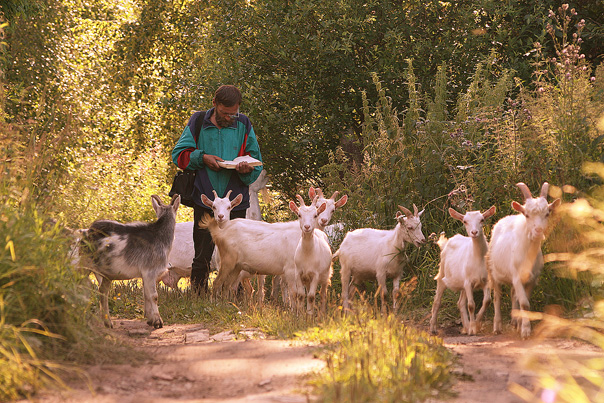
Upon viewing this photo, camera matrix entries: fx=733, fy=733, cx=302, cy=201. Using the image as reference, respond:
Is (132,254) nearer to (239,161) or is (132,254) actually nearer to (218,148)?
(239,161)

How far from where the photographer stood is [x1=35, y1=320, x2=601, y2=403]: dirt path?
4297mm

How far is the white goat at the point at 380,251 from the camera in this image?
8578 mm

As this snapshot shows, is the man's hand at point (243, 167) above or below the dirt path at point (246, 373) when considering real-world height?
above

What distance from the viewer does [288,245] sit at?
360 inches

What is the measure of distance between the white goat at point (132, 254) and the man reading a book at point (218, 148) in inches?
56.0

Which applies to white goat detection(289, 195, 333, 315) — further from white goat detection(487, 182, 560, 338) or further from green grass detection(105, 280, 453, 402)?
white goat detection(487, 182, 560, 338)

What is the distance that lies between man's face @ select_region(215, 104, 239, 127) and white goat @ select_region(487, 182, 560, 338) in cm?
357

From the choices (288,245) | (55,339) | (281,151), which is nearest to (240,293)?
(288,245)

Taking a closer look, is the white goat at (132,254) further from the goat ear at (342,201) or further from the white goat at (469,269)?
the white goat at (469,269)

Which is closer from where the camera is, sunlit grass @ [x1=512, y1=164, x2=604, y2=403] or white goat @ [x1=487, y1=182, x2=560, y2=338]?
sunlit grass @ [x1=512, y1=164, x2=604, y2=403]

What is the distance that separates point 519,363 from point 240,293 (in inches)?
221

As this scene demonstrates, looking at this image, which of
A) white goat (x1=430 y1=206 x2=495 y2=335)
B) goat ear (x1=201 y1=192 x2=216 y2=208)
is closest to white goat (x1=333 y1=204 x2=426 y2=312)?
white goat (x1=430 y1=206 x2=495 y2=335)

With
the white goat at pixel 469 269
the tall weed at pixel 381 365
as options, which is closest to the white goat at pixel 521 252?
the white goat at pixel 469 269

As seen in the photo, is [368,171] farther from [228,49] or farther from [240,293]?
[228,49]
